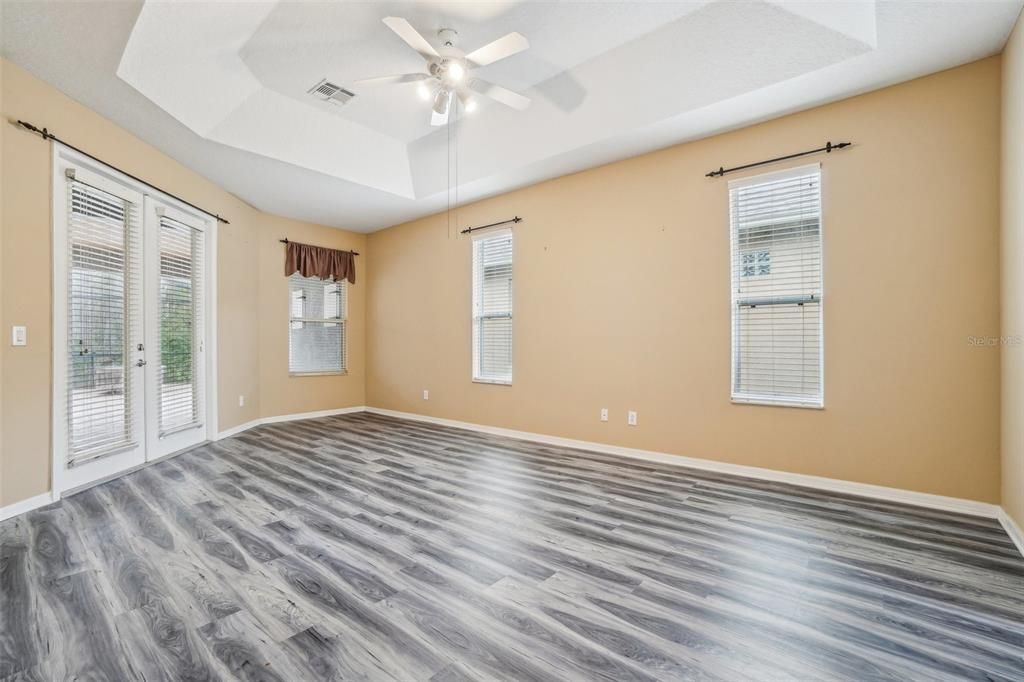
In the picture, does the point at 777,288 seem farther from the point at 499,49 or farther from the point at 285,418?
the point at 285,418

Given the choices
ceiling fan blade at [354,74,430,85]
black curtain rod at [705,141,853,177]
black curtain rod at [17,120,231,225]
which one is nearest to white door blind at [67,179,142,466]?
black curtain rod at [17,120,231,225]

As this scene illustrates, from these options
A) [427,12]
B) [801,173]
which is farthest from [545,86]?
[801,173]

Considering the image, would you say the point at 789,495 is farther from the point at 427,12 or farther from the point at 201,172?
the point at 201,172

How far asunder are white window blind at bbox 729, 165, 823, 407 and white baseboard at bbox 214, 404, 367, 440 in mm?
5423

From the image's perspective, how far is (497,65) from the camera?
3.54m

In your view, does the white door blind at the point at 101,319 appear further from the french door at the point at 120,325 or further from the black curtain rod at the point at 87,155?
the black curtain rod at the point at 87,155

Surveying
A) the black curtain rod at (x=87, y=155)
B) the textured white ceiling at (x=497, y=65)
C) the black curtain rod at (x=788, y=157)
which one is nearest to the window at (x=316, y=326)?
the black curtain rod at (x=87, y=155)

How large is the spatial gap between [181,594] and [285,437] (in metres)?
3.46

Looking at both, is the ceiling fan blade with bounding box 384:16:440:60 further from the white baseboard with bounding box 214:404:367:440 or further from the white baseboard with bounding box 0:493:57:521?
the white baseboard with bounding box 214:404:367:440

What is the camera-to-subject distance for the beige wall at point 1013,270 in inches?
98.1

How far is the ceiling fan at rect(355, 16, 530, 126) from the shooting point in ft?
8.88

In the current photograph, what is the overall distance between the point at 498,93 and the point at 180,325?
12.7 ft

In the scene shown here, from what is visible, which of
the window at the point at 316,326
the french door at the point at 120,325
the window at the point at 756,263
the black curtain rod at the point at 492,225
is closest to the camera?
the french door at the point at 120,325

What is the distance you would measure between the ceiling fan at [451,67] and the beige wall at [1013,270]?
2795mm
